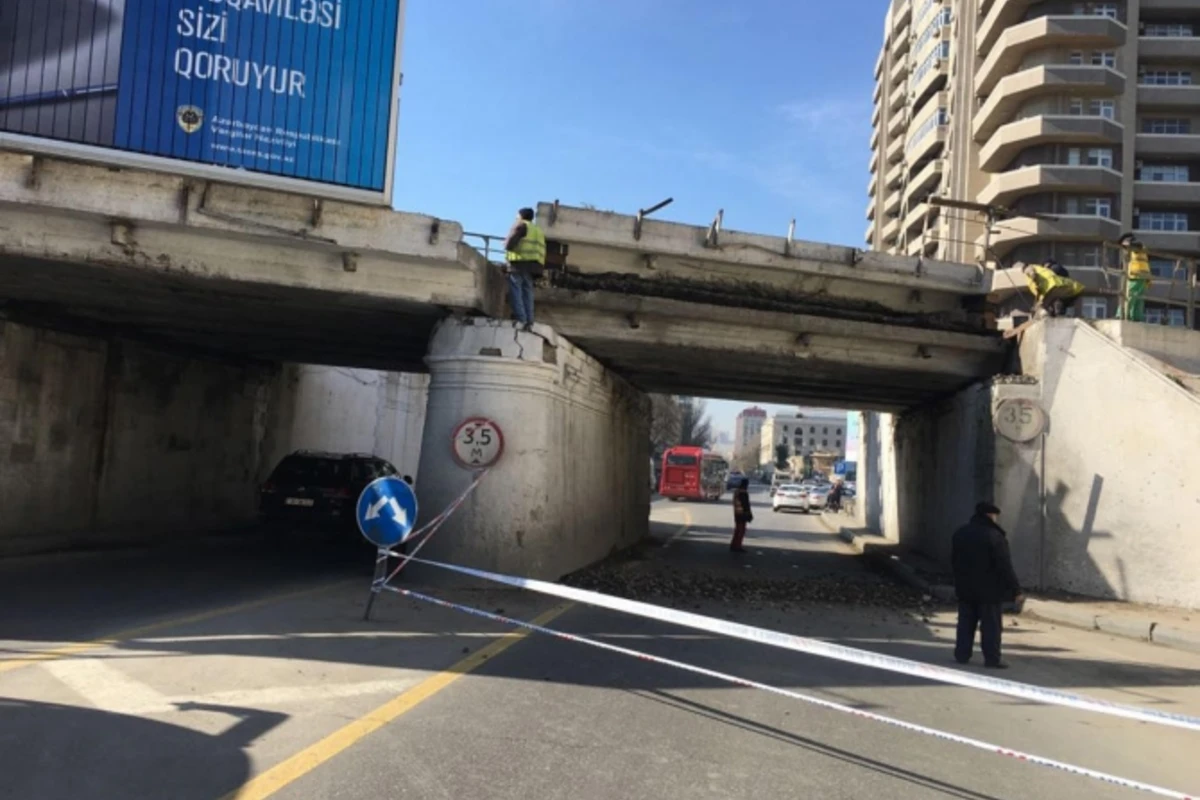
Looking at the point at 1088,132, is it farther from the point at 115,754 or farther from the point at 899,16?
the point at 115,754

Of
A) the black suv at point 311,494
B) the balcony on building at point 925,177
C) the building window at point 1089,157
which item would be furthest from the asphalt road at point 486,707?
the balcony on building at point 925,177

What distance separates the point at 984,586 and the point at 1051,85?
58.0m

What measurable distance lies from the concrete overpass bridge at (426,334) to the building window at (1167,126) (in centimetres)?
4989

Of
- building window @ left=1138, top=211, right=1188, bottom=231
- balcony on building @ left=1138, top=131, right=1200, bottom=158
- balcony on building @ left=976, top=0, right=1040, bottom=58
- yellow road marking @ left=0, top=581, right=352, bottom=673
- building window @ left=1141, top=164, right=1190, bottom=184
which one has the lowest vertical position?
yellow road marking @ left=0, top=581, right=352, bottom=673

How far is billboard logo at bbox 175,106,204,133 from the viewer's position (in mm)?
10852

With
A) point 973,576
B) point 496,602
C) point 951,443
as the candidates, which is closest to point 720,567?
point 951,443

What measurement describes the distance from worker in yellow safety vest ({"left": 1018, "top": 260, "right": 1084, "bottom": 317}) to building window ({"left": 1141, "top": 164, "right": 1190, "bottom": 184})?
52871mm

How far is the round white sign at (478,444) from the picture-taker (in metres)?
11.2

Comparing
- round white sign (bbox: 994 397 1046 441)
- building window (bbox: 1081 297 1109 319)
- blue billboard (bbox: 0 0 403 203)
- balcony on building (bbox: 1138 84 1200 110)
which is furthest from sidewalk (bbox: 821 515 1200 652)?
balcony on building (bbox: 1138 84 1200 110)

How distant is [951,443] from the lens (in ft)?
56.3

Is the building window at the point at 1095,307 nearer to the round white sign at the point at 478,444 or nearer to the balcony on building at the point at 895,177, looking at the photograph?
the balcony on building at the point at 895,177

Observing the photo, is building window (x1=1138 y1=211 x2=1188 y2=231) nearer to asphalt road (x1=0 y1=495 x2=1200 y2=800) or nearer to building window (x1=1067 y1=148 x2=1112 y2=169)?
building window (x1=1067 y1=148 x2=1112 y2=169)

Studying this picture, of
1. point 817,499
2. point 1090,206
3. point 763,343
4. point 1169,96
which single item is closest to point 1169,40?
point 1169,96

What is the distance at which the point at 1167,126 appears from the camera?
58.8m
